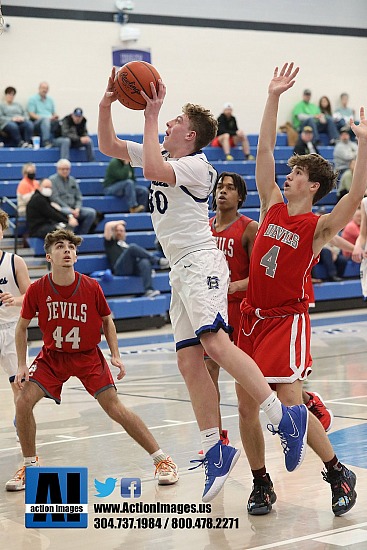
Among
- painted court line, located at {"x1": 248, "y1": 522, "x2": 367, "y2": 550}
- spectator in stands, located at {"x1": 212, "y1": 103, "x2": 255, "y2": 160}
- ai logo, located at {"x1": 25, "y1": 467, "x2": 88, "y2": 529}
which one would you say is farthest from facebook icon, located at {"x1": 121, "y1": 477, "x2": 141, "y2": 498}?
spectator in stands, located at {"x1": 212, "y1": 103, "x2": 255, "y2": 160}

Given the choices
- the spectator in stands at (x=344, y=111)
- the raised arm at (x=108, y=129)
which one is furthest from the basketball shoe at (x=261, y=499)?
the spectator in stands at (x=344, y=111)

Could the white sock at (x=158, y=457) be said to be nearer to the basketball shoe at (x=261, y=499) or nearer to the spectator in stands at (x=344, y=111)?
the basketball shoe at (x=261, y=499)

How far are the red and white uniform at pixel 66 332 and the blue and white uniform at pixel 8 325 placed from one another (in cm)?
89

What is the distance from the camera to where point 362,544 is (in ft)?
13.1

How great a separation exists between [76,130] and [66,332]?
11.5m

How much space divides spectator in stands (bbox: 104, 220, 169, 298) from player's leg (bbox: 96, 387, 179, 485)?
851cm

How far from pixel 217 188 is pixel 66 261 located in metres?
1.13

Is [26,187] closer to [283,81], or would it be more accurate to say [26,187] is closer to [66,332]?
[66,332]

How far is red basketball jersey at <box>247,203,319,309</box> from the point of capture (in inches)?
183

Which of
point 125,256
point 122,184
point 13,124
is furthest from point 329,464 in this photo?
point 13,124

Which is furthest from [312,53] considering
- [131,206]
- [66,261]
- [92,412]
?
[66,261]

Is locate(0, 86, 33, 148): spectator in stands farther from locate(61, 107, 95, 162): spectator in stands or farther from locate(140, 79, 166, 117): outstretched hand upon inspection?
locate(140, 79, 166, 117): outstretched hand

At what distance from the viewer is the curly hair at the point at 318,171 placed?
4746mm

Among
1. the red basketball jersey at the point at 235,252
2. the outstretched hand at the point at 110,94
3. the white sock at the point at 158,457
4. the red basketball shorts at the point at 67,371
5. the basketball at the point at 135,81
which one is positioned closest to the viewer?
the basketball at the point at 135,81
